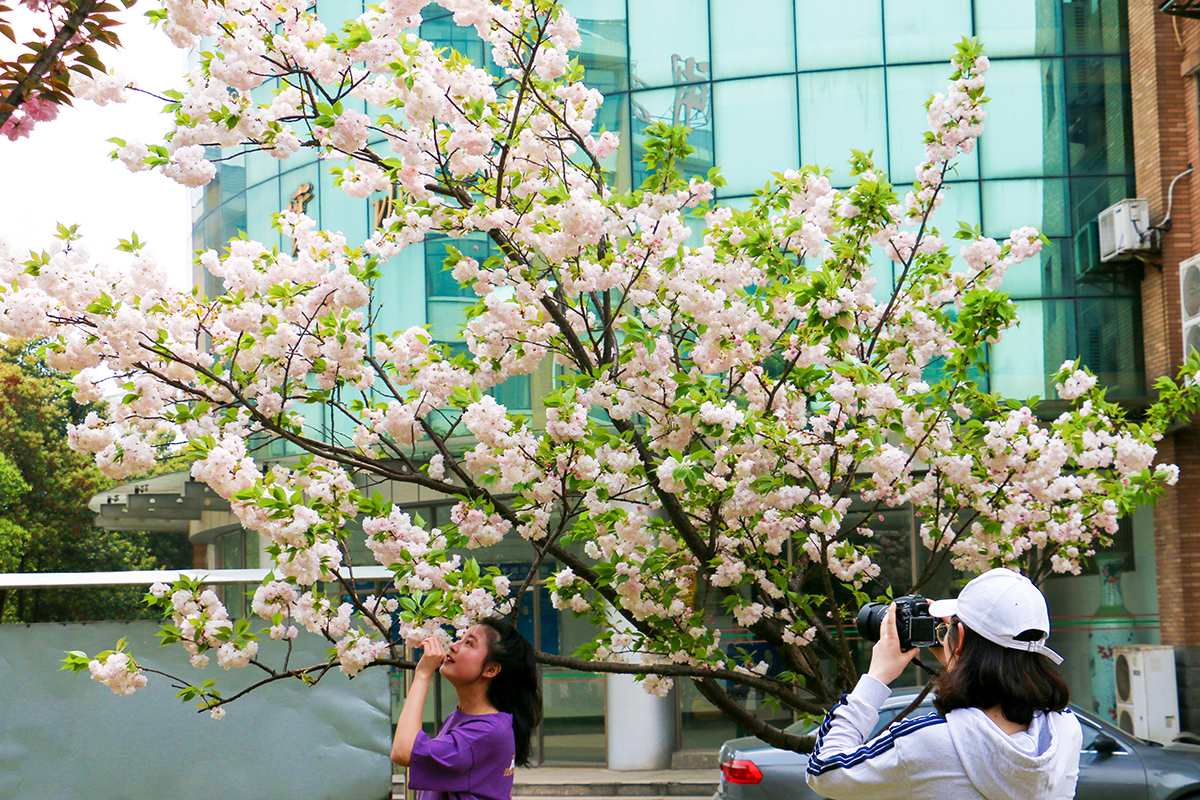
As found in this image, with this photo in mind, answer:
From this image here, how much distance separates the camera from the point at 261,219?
16.7m

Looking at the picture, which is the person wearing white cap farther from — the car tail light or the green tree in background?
the green tree in background

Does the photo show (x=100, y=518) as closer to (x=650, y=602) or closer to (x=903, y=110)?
(x=903, y=110)

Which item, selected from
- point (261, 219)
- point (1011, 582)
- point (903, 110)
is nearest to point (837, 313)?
point (1011, 582)

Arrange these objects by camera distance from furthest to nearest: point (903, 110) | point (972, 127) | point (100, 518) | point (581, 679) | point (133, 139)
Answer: point (100, 518) < point (581, 679) < point (903, 110) < point (972, 127) < point (133, 139)

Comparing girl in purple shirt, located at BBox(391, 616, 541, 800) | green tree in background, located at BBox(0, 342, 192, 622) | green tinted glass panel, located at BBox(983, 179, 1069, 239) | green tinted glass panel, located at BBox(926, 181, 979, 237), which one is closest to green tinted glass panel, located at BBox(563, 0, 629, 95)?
green tinted glass panel, located at BBox(926, 181, 979, 237)

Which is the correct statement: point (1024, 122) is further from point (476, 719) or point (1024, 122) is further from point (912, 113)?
point (476, 719)

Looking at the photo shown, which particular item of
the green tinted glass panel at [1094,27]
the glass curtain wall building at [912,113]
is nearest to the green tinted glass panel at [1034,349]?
the glass curtain wall building at [912,113]

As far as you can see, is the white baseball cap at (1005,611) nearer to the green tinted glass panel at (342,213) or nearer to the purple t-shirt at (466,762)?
the purple t-shirt at (466,762)

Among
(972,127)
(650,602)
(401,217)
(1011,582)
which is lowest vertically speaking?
(650,602)

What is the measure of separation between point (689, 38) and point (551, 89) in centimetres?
914

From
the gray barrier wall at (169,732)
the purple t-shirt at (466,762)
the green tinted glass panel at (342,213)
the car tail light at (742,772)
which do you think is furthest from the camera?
the green tinted glass panel at (342,213)

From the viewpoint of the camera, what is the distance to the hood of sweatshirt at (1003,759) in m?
1.95

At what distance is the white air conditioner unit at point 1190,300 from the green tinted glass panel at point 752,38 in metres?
5.26

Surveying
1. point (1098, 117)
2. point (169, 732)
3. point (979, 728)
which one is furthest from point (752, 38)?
point (979, 728)
